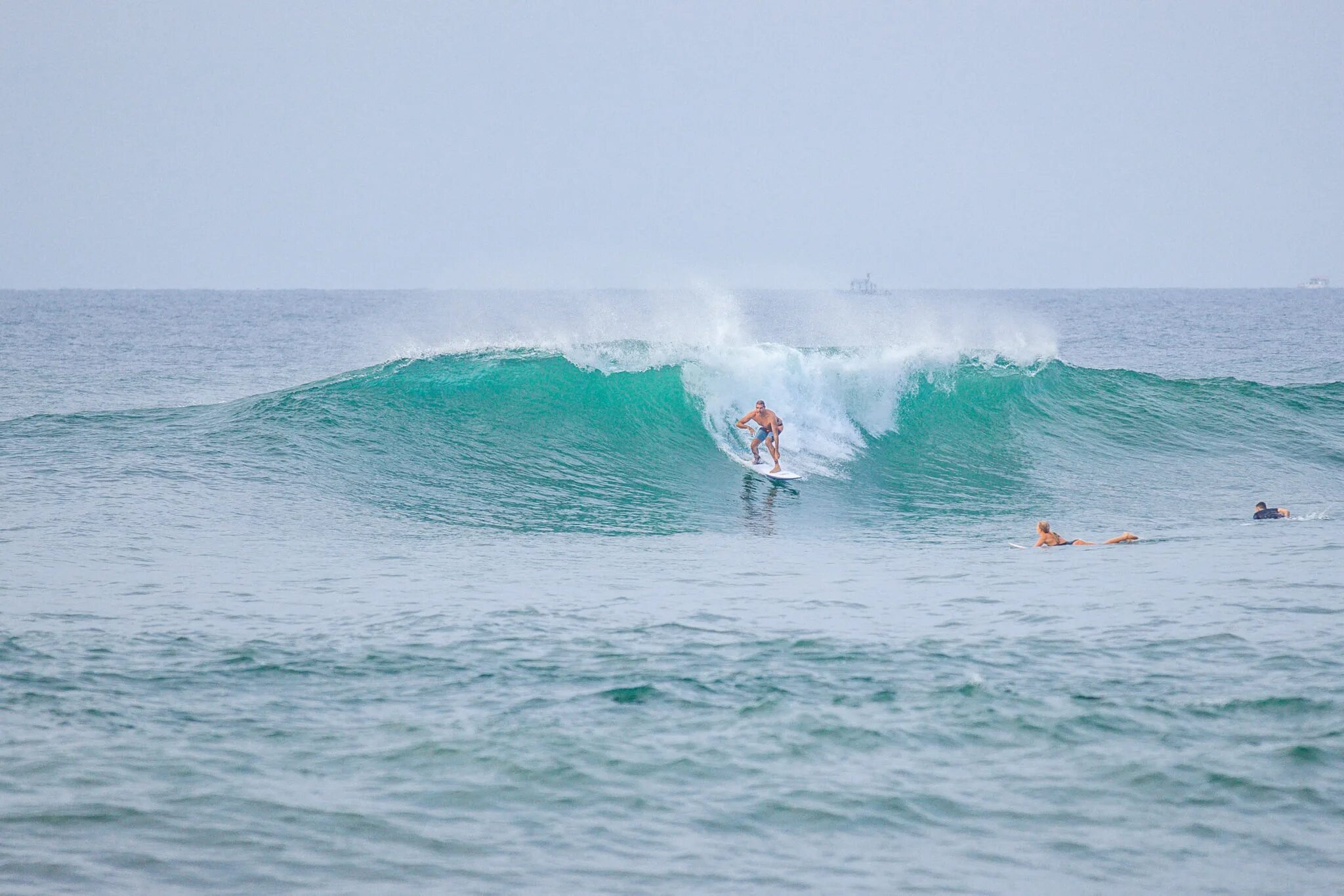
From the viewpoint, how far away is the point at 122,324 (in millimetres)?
68625

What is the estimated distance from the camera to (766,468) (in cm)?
1808

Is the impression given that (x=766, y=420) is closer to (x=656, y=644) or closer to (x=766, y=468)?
(x=766, y=468)

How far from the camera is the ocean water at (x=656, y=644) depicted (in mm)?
5746

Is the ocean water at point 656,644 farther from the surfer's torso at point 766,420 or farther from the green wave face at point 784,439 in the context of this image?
the surfer's torso at point 766,420

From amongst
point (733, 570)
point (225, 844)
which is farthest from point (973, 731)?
point (733, 570)

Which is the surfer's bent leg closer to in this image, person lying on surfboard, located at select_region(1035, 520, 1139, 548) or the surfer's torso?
the surfer's torso

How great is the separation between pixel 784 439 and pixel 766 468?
203 cm

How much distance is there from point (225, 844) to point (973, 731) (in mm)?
4135

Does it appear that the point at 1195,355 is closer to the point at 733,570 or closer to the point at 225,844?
the point at 733,570

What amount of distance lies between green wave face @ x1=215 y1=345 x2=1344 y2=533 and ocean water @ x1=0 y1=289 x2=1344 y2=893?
105 mm

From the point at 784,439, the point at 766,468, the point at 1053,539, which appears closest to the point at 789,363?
the point at 784,439

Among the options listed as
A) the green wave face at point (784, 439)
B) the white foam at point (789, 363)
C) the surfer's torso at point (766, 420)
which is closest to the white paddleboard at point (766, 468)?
the green wave face at point (784, 439)

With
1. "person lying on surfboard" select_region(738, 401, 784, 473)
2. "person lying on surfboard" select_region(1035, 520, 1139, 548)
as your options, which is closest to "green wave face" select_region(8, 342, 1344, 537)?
"person lying on surfboard" select_region(738, 401, 784, 473)

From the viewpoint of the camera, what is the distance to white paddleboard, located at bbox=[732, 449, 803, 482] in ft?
57.8
